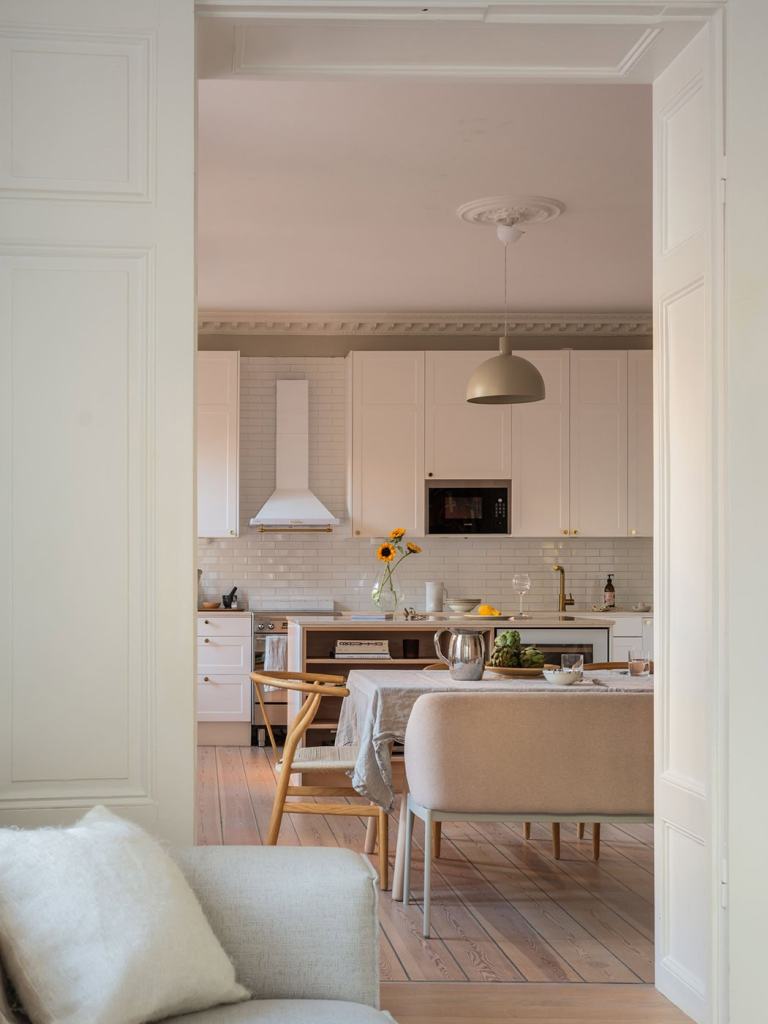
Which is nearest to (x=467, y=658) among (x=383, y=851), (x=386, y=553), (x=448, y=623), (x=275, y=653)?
(x=383, y=851)

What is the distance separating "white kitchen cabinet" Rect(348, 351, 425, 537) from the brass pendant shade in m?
2.43

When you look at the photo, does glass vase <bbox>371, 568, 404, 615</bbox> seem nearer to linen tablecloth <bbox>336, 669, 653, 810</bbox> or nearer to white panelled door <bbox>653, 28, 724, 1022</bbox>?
linen tablecloth <bbox>336, 669, 653, 810</bbox>

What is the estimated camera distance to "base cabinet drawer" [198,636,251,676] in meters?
8.55

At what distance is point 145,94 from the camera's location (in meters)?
3.05

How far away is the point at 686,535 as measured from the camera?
3367mm

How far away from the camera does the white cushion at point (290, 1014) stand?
2062 millimetres

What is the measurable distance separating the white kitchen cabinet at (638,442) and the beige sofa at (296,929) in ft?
22.5

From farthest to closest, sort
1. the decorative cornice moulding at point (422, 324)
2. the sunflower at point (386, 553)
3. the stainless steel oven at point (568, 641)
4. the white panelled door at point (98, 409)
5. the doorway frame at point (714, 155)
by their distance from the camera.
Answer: the decorative cornice moulding at point (422, 324), the sunflower at point (386, 553), the stainless steel oven at point (568, 641), the doorway frame at point (714, 155), the white panelled door at point (98, 409)

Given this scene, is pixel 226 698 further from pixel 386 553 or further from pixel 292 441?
pixel 292 441

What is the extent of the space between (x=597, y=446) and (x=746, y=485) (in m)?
5.84

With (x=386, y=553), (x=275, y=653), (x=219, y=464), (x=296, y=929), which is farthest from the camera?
(x=219, y=464)

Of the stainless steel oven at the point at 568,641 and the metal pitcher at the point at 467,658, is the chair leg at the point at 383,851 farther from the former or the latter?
the stainless steel oven at the point at 568,641

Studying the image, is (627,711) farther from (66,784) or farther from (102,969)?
(102,969)

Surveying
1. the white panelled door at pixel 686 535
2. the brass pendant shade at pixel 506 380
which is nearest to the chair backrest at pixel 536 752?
the white panelled door at pixel 686 535
